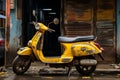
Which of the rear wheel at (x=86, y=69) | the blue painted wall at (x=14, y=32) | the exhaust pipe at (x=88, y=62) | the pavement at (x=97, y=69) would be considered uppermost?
the blue painted wall at (x=14, y=32)

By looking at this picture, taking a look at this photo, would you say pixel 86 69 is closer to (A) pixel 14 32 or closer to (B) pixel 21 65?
(B) pixel 21 65

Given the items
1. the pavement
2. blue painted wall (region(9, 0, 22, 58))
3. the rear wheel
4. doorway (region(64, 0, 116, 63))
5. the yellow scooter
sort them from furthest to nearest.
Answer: doorway (region(64, 0, 116, 63)) < blue painted wall (region(9, 0, 22, 58)) < the pavement < the rear wheel < the yellow scooter

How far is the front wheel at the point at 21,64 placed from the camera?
37.3 feet

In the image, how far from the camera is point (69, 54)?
36.6 feet

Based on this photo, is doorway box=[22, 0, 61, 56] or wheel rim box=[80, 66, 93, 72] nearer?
wheel rim box=[80, 66, 93, 72]

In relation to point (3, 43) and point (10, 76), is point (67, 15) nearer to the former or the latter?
point (3, 43)

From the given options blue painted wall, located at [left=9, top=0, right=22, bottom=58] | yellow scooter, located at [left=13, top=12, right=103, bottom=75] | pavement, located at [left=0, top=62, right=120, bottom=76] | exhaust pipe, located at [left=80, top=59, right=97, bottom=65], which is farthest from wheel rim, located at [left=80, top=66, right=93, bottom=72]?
blue painted wall, located at [left=9, top=0, right=22, bottom=58]

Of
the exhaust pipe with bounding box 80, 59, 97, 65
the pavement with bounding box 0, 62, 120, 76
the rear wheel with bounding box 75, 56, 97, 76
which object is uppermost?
the exhaust pipe with bounding box 80, 59, 97, 65

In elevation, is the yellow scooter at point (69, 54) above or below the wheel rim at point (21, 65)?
above

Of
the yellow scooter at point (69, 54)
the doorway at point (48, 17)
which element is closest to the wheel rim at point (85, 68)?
the yellow scooter at point (69, 54)

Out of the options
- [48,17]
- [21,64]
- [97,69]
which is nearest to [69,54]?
[21,64]

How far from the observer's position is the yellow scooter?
36.1 feet

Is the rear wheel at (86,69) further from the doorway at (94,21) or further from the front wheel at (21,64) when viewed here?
the doorway at (94,21)

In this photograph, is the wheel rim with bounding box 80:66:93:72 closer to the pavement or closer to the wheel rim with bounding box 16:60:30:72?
the pavement
